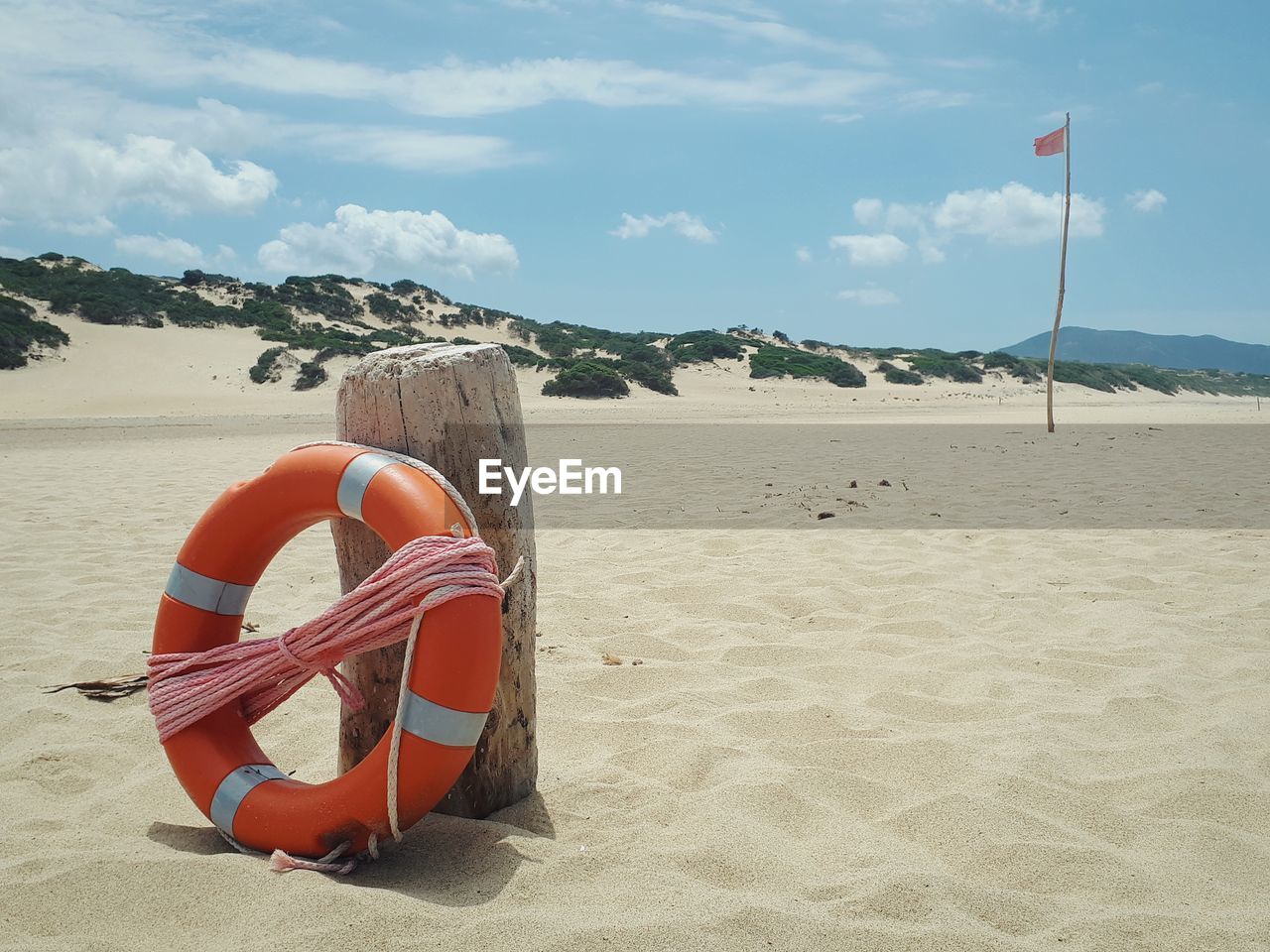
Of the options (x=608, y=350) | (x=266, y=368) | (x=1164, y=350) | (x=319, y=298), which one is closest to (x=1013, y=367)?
(x=608, y=350)

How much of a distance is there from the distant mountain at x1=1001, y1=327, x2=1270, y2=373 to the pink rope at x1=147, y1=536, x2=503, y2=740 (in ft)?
413

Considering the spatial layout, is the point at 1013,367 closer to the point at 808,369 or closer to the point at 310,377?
the point at 808,369

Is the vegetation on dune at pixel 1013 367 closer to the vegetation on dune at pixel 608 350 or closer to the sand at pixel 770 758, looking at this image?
the vegetation on dune at pixel 608 350

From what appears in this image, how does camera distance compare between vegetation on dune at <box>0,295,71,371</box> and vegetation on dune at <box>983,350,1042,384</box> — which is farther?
vegetation on dune at <box>983,350,1042,384</box>

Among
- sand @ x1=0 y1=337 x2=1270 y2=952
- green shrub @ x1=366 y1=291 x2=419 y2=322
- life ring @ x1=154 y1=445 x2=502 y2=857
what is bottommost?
sand @ x1=0 y1=337 x2=1270 y2=952

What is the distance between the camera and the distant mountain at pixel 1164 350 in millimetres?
122188

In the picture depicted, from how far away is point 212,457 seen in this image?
34.4ft

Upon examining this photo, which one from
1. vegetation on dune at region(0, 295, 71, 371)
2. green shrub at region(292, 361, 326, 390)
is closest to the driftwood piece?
green shrub at region(292, 361, 326, 390)

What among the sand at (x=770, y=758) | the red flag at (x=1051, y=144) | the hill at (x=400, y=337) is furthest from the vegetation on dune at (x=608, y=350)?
the sand at (x=770, y=758)

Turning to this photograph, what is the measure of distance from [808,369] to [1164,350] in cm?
11649

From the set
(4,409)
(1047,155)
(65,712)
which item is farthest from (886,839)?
(4,409)

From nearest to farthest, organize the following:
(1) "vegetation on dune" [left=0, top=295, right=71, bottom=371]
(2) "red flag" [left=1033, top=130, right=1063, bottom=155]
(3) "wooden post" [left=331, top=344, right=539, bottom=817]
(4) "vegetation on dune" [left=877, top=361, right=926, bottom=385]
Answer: (3) "wooden post" [left=331, top=344, right=539, bottom=817] < (2) "red flag" [left=1033, top=130, right=1063, bottom=155] < (1) "vegetation on dune" [left=0, top=295, right=71, bottom=371] < (4) "vegetation on dune" [left=877, top=361, right=926, bottom=385]

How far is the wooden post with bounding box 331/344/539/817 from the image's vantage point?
225cm

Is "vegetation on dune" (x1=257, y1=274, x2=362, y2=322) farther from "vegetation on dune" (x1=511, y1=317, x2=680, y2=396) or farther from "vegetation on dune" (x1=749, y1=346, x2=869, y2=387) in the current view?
"vegetation on dune" (x1=749, y1=346, x2=869, y2=387)
